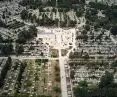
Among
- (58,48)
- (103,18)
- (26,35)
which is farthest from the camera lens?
(103,18)

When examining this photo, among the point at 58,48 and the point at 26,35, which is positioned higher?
the point at 26,35

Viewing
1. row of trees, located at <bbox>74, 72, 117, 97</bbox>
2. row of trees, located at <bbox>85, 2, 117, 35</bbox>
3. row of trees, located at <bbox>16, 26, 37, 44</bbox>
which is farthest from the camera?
row of trees, located at <bbox>85, 2, 117, 35</bbox>

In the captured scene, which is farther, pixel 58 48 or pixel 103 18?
pixel 103 18

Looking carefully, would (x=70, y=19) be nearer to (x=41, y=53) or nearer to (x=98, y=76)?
(x=41, y=53)

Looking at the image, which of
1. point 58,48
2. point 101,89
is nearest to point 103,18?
point 58,48

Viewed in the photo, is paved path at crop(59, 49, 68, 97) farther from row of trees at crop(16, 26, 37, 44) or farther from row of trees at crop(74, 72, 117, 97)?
row of trees at crop(16, 26, 37, 44)

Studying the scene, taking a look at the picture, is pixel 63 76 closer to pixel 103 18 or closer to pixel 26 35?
pixel 26 35

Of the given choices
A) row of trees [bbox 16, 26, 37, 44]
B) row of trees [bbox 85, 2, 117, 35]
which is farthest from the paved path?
row of trees [bbox 85, 2, 117, 35]

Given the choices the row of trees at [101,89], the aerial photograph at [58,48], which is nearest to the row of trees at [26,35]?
the aerial photograph at [58,48]

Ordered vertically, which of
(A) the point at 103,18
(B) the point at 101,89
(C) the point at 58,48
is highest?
(A) the point at 103,18
